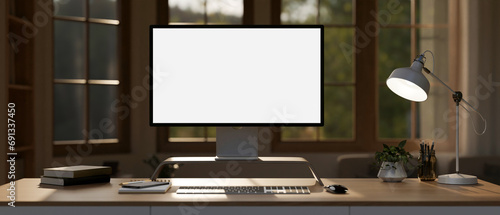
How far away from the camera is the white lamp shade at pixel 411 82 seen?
2.20 meters

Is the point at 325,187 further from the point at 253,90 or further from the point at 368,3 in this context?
the point at 368,3

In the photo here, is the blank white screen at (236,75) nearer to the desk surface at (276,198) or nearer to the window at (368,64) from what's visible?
the desk surface at (276,198)

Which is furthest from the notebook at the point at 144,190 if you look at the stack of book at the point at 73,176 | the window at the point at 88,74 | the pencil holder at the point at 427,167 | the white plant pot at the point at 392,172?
the window at the point at 88,74

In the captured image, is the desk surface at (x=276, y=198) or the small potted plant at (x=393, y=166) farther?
the small potted plant at (x=393, y=166)

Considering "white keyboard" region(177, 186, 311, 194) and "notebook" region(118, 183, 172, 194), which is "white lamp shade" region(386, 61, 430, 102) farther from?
"notebook" region(118, 183, 172, 194)

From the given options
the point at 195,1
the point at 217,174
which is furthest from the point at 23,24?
the point at 217,174

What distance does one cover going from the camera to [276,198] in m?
1.91

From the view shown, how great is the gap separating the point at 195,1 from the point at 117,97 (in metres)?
0.93

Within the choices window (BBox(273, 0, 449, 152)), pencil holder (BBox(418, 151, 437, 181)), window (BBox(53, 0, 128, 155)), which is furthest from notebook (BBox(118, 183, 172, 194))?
window (BBox(273, 0, 449, 152))

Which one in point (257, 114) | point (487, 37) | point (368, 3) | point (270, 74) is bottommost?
point (257, 114)

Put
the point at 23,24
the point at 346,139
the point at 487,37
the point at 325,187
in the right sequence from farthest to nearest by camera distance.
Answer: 1. the point at 346,139
2. the point at 487,37
3. the point at 23,24
4. the point at 325,187

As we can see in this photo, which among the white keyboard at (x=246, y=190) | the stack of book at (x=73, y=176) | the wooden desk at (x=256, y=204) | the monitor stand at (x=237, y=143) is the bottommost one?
the wooden desk at (x=256, y=204)

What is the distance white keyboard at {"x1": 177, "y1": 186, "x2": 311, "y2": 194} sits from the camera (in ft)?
6.59

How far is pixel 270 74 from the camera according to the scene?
2273 millimetres
